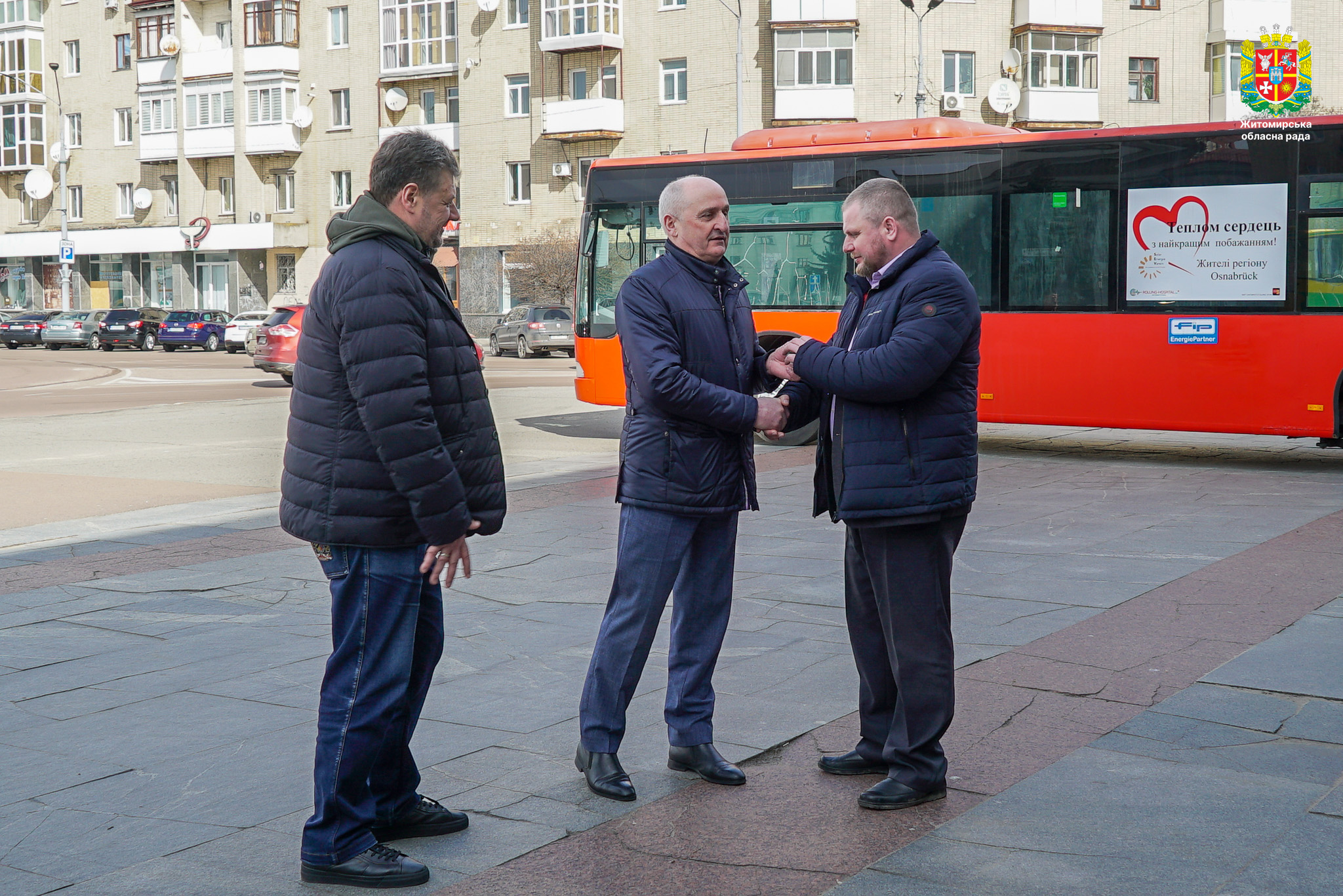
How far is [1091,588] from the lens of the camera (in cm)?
716

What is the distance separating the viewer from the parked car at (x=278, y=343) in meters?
26.0

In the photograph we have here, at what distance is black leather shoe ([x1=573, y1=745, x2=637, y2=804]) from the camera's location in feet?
13.4

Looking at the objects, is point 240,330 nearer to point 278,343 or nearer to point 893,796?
point 278,343

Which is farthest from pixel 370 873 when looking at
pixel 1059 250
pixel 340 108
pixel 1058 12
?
pixel 340 108

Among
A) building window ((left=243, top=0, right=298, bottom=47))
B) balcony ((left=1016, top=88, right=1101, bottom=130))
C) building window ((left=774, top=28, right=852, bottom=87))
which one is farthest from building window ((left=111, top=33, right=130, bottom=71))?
→ balcony ((left=1016, top=88, right=1101, bottom=130))

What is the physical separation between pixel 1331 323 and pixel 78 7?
200 feet

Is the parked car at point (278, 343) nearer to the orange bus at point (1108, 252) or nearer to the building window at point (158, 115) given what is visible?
the orange bus at point (1108, 252)

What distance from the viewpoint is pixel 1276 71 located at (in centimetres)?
3956

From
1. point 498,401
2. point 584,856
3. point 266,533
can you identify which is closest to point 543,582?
point 266,533

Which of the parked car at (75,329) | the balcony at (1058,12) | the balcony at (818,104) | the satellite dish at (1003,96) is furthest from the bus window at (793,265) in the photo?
the parked car at (75,329)

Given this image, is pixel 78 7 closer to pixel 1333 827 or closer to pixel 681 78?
pixel 681 78

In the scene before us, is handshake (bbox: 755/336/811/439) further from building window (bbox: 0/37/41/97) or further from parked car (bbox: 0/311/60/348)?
building window (bbox: 0/37/41/97)

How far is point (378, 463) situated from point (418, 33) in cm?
5047

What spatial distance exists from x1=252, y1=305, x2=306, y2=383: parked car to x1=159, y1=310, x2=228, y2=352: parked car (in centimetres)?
2044
